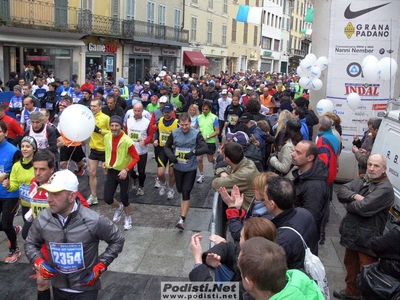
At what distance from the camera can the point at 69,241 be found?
11.4ft

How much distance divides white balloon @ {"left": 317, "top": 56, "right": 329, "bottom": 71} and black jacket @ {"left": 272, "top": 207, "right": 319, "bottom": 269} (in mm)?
6041

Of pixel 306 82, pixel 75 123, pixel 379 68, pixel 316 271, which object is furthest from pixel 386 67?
pixel 316 271

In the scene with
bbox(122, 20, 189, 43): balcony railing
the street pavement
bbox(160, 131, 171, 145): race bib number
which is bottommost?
the street pavement

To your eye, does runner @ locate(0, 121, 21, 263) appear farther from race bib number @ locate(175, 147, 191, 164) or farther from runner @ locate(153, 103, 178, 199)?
runner @ locate(153, 103, 178, 199)

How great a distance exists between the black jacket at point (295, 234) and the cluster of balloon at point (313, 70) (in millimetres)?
6072

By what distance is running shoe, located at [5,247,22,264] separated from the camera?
5656 mm

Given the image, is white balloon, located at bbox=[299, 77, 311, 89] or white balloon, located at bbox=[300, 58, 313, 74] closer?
white balloon, located at bbox=[300, 58, 313, 74]

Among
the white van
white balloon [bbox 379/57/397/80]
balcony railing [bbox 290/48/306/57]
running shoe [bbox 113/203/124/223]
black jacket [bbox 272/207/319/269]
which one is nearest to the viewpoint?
black jacket [bbox 272/207/319/269]

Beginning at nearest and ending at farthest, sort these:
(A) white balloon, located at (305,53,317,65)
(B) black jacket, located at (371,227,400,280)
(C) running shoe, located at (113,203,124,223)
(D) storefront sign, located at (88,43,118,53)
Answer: (B) black jacket, located at (371,227,400,280), (C) running shoe, located at (113,203,124,223), (A) white balloon, located at (305,53,317,65), (D) storefront sign, located at (88,43,118,53)

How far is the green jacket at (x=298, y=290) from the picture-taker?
2.24 m

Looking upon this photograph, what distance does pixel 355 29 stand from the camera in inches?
339

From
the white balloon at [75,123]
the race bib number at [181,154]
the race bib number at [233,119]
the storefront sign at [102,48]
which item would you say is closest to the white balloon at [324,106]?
the race bib number at [233,119]

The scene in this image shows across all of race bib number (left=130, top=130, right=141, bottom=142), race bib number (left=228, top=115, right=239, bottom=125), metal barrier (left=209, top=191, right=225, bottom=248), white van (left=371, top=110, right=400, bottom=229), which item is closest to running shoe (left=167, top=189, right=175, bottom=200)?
race bib number (left=130, top=130, right=141, bottom=142)

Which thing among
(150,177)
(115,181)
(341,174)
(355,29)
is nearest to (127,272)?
(115,181)
